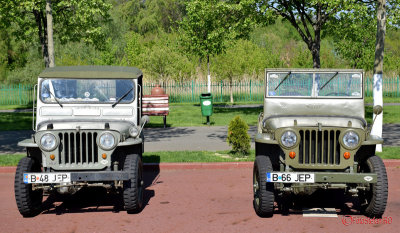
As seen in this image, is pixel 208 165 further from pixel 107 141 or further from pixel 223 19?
pixel 223 19

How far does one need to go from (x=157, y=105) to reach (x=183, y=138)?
3.89 metres

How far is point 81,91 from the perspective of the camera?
27.9 feet

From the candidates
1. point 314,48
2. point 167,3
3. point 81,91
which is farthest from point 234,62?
point 167,3

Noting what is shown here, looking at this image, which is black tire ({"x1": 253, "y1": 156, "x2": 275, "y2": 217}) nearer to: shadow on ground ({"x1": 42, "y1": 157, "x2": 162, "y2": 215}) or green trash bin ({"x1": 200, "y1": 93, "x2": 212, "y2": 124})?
shadow on ground ({"x1": 42, "y1": 157, "x2": 162, "y2": 215})

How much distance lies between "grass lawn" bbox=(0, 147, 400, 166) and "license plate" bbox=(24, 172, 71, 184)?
4765mm

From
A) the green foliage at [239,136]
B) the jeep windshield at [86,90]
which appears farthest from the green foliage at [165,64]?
the jeep windshield at [86,90]

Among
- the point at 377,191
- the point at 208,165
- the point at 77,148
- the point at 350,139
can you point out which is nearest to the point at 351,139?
the point at 350,139

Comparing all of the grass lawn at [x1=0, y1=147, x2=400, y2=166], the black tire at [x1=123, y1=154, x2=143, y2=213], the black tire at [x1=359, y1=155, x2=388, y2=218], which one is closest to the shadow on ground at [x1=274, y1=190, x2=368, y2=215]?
the black tire at [x1=359, y1=155, x2=388, y2=218]

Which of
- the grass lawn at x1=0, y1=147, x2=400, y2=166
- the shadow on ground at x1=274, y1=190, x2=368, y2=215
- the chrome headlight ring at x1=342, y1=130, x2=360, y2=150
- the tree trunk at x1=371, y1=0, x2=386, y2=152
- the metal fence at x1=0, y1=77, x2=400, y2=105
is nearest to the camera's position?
the chrome headlight ring at x1=342, y1=130, x2=360, y2=150

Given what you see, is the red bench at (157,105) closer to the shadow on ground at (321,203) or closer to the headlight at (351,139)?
the shadow on ground at (321,203)

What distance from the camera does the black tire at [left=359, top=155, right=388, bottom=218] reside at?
672 cm

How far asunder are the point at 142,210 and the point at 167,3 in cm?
8671

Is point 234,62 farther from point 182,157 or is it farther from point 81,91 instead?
point 81,91

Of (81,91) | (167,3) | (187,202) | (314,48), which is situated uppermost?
(167,3)
